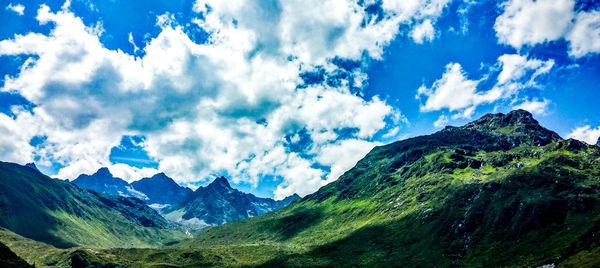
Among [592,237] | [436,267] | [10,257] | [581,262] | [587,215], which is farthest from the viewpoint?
[436,267]

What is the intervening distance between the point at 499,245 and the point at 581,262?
59.6m

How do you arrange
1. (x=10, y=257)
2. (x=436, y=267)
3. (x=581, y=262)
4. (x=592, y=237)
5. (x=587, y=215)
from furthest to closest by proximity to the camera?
(x=436, y=267), (x=587, y=215), (x=10, y=257), (x=592, y=237), (x=581, y=262)

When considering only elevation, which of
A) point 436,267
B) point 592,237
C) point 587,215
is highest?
point 587,215

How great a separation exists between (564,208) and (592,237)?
4568 centimetres

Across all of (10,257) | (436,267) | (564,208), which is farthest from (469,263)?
(10,257)

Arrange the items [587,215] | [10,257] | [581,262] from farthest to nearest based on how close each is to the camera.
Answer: [587,215] < [10,257] < [581,262]

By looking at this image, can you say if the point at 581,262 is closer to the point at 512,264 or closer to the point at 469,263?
the point at 512,264

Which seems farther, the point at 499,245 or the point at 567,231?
the point at 499,245

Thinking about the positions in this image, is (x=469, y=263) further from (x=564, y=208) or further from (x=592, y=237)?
(x=564, y=208)

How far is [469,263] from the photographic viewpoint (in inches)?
7475

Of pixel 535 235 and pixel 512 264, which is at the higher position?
pixel 535 235

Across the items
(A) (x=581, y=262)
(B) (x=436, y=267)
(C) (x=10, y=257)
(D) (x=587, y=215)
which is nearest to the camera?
(A) (x=581, y=262)

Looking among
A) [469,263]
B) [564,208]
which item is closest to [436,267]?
[469,263]

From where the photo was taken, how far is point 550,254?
161m
